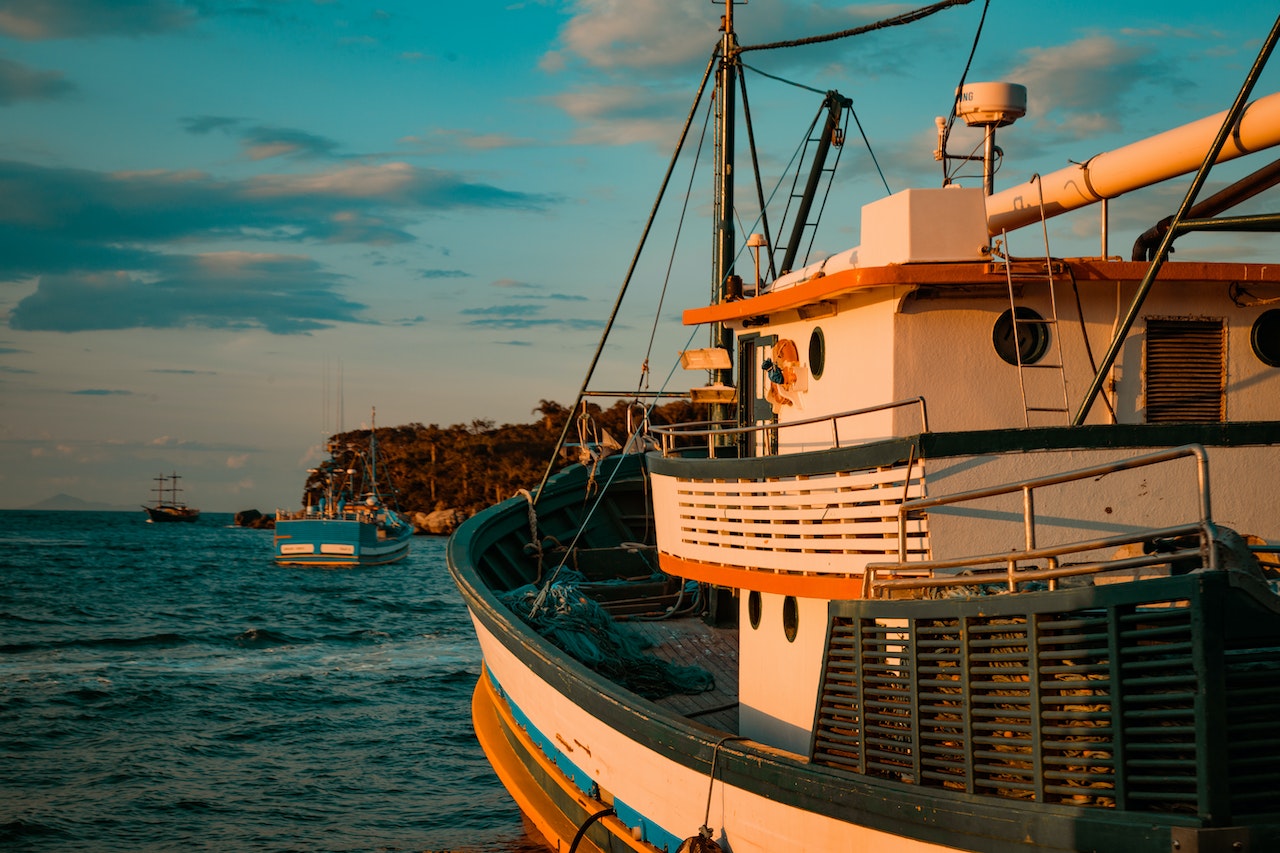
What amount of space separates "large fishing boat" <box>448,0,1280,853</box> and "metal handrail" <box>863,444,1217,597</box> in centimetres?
2

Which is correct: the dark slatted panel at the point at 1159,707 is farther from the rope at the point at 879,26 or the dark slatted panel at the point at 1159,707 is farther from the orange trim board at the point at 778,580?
the rope at the point at 879,26

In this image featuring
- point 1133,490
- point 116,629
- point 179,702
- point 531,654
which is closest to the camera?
point 1133,490

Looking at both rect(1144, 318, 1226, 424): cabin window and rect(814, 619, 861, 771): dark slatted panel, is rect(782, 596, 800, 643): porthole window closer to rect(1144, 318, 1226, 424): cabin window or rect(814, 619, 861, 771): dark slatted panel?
rect(814, 619, 861, 771): dark slatted panel

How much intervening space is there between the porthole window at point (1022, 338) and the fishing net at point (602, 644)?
465cm

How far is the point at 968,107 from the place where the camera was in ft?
31.7

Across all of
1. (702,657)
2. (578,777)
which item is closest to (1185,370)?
(702,657)

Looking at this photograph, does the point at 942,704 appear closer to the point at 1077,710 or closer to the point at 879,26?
the point at 1077,710

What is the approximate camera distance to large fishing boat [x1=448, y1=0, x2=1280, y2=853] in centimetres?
520

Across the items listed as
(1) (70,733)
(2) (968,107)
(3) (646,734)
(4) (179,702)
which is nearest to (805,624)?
(3) (646,734)

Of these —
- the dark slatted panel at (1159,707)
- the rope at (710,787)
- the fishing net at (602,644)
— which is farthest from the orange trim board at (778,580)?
the dark slatted panel at (1159,707)

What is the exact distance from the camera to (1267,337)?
8641 millimetres

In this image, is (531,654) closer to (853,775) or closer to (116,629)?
(853,775)

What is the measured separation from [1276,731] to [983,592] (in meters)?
1.64

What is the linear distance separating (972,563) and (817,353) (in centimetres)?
393
